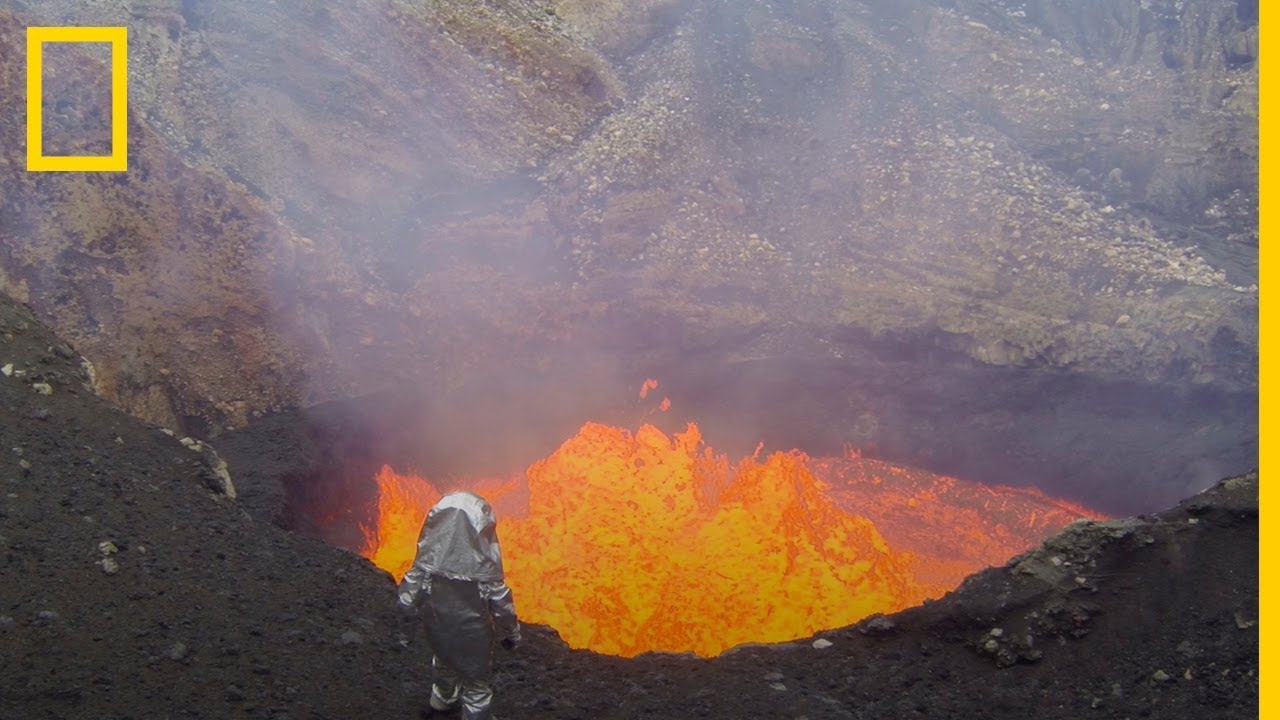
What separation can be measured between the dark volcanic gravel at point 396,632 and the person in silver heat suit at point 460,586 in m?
0.80

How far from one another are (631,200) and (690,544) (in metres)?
5.59

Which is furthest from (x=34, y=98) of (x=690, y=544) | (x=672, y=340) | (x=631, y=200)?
(x=690, y=544)

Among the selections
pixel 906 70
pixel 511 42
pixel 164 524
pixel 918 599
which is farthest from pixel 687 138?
pixel 164 524

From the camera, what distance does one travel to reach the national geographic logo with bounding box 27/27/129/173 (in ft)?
38.8

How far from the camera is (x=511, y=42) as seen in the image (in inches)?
622

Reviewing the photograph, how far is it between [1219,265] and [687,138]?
7541mm

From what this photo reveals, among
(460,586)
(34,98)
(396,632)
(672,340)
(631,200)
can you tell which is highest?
(34,98)

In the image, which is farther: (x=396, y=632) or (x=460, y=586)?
(x=396, y=632)

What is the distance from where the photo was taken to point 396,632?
7016 millimetres

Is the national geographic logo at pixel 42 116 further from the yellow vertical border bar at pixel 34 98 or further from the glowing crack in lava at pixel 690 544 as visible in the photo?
the glowing crack in lava at pixel 690 544

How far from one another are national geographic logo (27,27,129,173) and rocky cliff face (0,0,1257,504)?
0.18 m

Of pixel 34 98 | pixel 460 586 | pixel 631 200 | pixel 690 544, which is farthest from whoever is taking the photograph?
pixel 631 200

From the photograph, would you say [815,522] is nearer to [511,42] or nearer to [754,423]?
[754,423]

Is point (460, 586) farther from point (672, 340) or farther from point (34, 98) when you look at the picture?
point (34, 98)
